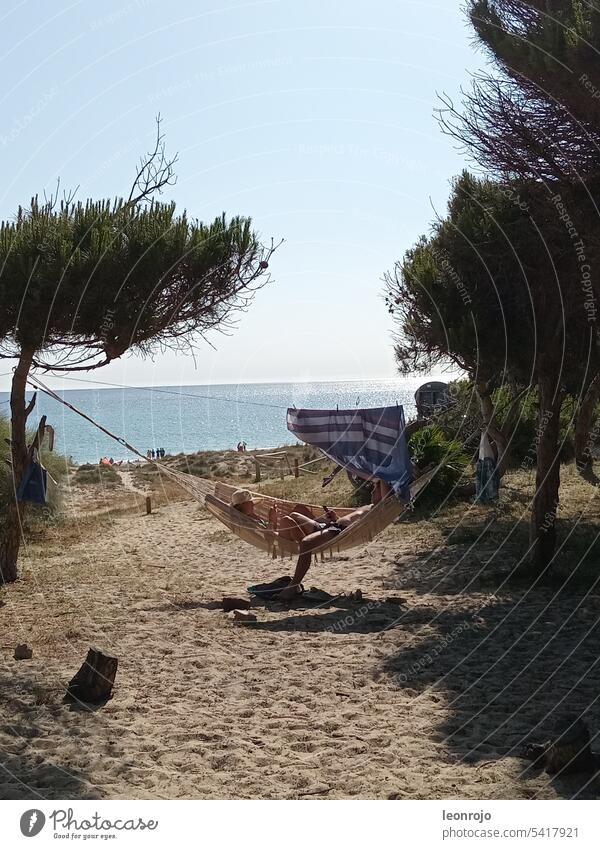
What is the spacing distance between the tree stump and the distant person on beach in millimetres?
2454

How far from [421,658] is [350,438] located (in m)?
2.90

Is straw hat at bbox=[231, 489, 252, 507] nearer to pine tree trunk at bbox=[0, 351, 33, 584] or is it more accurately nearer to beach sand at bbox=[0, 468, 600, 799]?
beach sand at bbox=[0, 468, 600, 799]

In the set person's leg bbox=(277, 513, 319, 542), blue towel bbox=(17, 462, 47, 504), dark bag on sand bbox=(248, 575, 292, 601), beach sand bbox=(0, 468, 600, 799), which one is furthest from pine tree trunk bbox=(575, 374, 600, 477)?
blue towel bbox=(17, 462, 47, 504)

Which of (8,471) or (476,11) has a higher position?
(476,11)

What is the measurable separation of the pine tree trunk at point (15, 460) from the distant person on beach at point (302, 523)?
6.26 feet

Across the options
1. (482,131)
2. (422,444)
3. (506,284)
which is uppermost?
(482,131)

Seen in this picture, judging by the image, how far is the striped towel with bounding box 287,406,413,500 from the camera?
22.5 feet

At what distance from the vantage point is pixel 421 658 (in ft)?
17.0

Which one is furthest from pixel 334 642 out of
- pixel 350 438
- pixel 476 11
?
pixel 476 11

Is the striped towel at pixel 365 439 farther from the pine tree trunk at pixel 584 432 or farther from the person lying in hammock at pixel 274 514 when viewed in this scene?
the pine tree trunk at pixel 584 432

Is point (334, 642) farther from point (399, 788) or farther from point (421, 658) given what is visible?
point (399, 788)

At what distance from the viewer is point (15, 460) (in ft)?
23.9

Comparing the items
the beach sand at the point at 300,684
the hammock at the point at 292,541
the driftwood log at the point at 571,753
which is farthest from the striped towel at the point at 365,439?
the driftwood log at the point at 571,753

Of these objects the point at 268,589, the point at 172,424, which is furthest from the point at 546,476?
the point at 172,424
